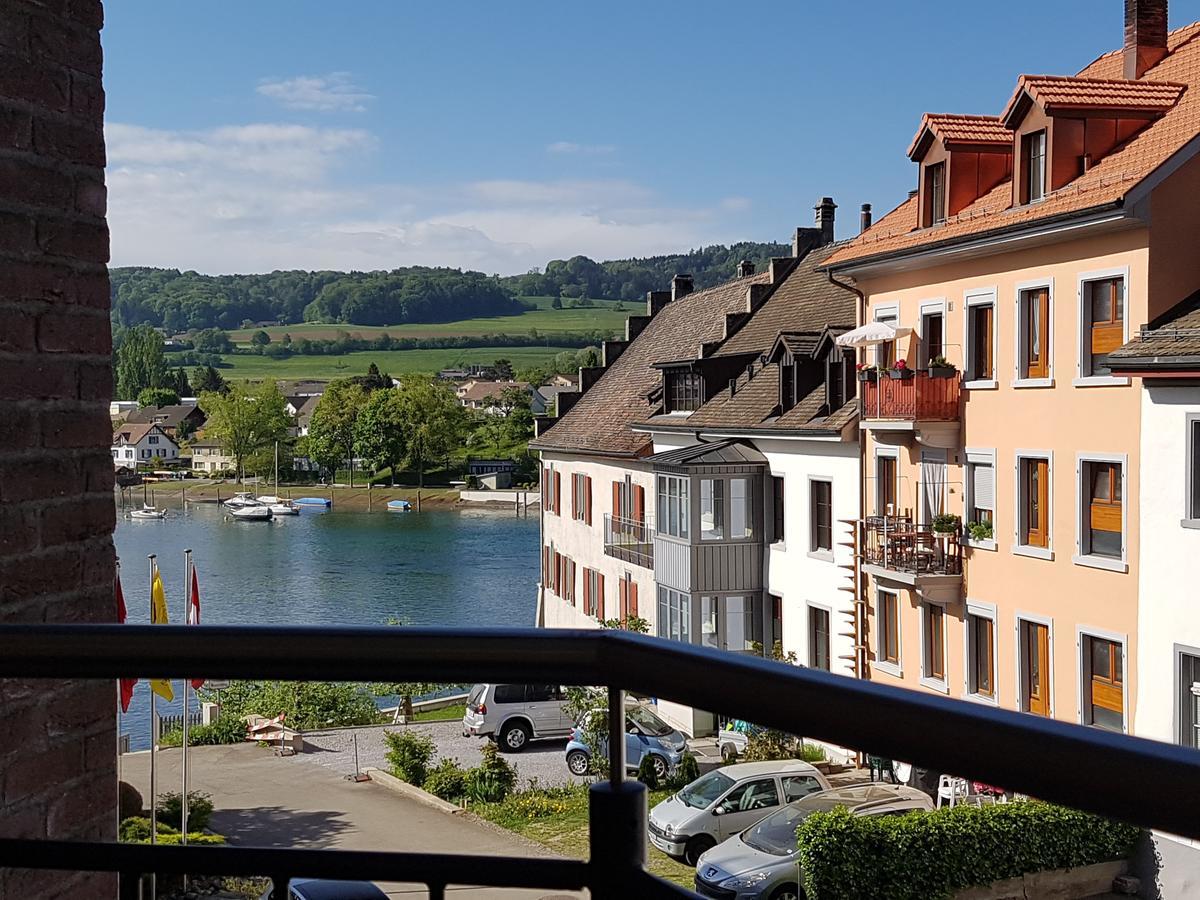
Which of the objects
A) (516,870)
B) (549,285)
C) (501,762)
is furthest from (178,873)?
(549,285)

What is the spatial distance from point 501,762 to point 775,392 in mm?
21775

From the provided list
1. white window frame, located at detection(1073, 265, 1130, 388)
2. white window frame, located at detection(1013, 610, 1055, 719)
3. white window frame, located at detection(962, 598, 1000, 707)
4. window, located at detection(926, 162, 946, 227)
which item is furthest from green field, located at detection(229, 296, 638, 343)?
white window frame, located at detection(1073, 265, 1130, 388)

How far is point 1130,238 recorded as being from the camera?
17125 mm

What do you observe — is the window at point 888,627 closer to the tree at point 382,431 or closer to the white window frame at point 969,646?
the white window frame at point 969,646

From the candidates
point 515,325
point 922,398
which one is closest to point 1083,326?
point 922,398

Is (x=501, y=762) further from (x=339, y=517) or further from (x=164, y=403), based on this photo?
(x=164, y=403)

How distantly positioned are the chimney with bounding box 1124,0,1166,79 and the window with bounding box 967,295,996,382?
14.2 ft

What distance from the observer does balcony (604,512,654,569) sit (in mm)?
28719

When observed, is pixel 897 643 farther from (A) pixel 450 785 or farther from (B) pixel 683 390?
(A) pixel 450 785

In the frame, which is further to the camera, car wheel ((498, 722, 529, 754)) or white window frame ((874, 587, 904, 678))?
white window frame ((874, 587, 904, 678))

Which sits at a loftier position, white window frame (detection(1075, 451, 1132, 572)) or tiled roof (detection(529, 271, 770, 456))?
tiled roof (detection(529, 271, 770, 456))

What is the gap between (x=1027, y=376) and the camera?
63.2 feet

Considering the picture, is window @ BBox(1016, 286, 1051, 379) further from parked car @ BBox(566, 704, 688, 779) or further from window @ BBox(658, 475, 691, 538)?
parked car @ BBox(566, 704, 688, 779)

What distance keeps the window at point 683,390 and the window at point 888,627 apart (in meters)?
8.10
